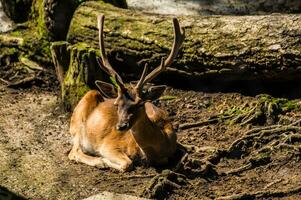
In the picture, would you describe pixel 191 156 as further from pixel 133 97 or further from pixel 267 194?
pixel 267 194

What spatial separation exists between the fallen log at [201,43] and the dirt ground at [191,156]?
1.26 feet

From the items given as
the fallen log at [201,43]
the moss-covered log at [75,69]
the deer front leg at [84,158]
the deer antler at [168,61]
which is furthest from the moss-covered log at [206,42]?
the deer front leg at [84,158]

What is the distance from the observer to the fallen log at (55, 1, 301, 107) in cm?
855

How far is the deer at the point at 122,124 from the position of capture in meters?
7.22

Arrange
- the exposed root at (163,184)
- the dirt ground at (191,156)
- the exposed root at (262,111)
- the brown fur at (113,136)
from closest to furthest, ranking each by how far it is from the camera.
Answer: the exposed root at (163,184)
the dirt ground at (191,156)
the brown fur at (113,136)
the exposed root at (262,111)

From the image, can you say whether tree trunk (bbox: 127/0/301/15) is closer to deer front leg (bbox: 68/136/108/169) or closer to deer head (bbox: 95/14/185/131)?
deer front leg (bbox: 68/136/108/169)

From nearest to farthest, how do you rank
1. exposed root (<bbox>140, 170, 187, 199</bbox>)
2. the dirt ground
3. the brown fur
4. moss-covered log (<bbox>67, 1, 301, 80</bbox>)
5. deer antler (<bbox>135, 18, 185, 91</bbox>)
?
1. exposed root (<bbox>140, 170, 187, 199</bbox>)
2. the dirt ground
3. deer antler (<bbox>135, 18, 185, 91</bbox>)
4. the brown fur
5. moss-covered log (<bbox>67, 1, 301, 80</bbox>)

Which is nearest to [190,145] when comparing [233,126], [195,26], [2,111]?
[233,126]

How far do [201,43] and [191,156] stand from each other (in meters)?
1.78

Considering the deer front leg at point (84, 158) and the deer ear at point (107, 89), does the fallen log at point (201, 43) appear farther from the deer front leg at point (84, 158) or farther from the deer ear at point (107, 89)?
the deer ear at point (107, 89)

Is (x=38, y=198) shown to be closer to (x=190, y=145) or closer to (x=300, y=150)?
(x=190, y=145)

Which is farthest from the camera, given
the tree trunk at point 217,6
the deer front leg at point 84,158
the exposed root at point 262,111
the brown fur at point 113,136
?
the tree trunk at point 217,6

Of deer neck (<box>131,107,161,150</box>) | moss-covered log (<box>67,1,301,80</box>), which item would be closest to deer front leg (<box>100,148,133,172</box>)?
deer neck (<box>131,107,161,150</box>)

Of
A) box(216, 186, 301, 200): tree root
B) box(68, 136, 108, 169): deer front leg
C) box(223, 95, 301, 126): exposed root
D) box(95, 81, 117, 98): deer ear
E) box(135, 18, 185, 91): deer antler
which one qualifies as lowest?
box(68, 136, 108, 169): deer front leg
